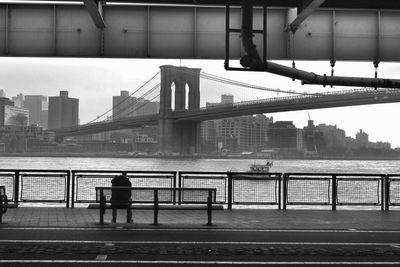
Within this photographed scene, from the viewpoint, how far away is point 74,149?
100750mm

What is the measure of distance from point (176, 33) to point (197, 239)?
879 centimetres

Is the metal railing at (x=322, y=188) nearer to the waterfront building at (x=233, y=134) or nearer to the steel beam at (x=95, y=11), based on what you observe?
the steel beam at (x=95, y=11)

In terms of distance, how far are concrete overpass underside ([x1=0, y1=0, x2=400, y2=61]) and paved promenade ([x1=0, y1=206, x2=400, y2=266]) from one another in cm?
516

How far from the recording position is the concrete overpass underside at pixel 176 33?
1830cm

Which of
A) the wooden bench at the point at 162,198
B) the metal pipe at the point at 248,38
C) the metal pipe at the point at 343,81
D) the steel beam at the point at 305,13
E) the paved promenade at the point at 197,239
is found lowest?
the paved promenade at the point at 197,239

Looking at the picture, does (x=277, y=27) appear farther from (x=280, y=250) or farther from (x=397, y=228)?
(x=280, y=250)

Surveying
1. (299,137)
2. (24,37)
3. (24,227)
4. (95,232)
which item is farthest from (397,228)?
(299,137)

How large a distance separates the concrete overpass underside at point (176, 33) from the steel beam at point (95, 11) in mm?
779

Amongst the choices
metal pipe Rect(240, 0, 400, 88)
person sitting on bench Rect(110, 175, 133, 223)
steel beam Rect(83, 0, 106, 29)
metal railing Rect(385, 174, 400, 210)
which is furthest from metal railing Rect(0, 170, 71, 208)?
metal railing Rect(385, 174, 400, 210)

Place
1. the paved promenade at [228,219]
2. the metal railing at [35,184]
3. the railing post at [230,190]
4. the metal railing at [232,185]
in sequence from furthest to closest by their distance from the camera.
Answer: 1. the metal railing at [232,185]
2. the railing post at [230,190]
3. the metal railing at [35,184]
4. the paved promenade at [228,219]

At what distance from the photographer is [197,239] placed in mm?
11406

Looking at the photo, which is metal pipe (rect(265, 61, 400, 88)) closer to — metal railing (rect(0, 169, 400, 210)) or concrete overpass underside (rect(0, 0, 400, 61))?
concrete overpass underside (rect(0, 0, 400, 61))

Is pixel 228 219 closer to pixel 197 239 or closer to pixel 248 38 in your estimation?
pixel 197 239

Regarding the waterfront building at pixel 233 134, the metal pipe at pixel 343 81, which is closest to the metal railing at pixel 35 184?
the metal pipe at pixel 343 81
